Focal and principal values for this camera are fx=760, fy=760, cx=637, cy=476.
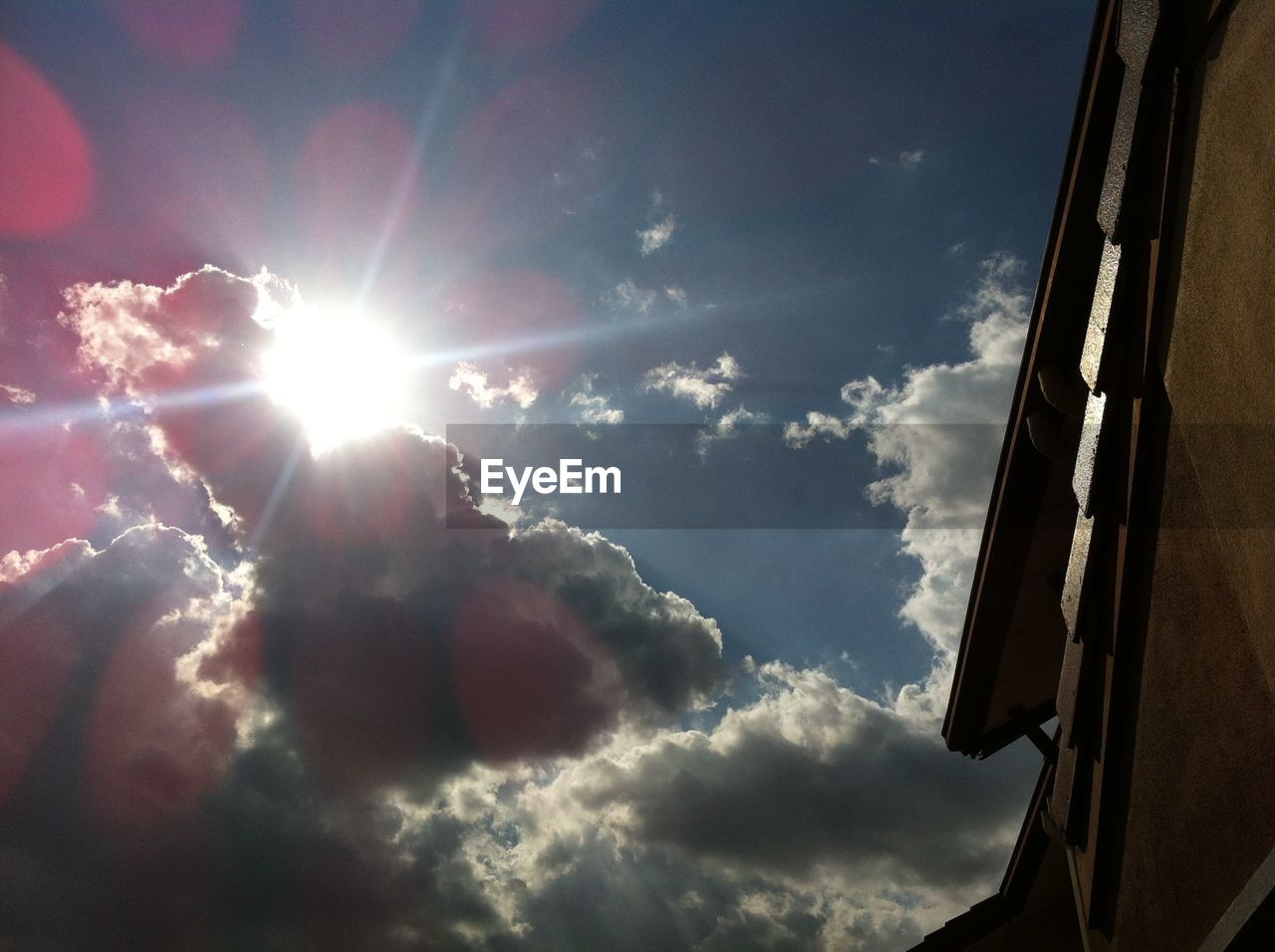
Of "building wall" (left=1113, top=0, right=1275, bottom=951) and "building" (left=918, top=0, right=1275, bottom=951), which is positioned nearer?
"building wall" (left=1113, top=0, right=1275, bottom=951)

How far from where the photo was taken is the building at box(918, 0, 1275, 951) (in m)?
2.96

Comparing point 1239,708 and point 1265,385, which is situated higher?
point 1265,385

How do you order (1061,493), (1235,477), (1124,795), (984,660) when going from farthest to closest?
(984,660)
(1061,493)
(1124,795)
(1235,477)

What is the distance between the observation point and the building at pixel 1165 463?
117 inches

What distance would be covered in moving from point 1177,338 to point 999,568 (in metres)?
3.00

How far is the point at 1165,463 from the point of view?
3.73m

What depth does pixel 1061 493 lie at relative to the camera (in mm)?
5914

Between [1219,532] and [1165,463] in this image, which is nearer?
[1219,532]

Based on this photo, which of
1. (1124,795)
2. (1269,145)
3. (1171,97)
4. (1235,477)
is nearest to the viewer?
(1269,145)

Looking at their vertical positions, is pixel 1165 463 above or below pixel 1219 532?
above

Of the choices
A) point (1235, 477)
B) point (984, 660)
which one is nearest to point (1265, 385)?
point (1235, 477)

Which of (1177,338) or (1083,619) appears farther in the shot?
(1083,619)

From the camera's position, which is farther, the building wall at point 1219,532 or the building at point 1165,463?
the building at point 1165,463

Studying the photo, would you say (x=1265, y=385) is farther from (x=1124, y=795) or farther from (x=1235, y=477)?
(x=1124, y=795)
